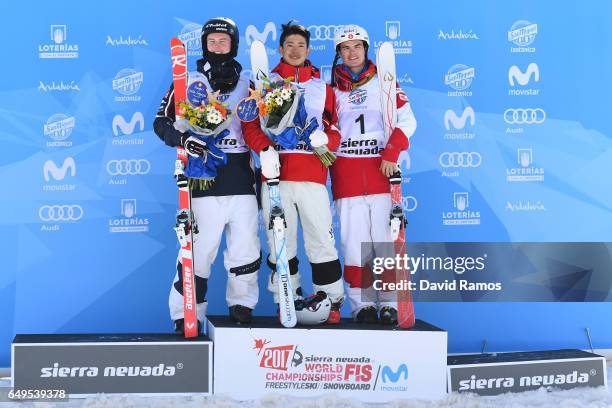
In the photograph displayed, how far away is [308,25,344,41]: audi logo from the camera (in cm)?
464

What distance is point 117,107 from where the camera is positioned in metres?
4.59

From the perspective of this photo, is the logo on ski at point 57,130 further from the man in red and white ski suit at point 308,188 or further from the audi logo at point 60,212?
the man in red and white ski suit at point 308,188

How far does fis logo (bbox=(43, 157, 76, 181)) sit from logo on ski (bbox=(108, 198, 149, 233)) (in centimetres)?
41

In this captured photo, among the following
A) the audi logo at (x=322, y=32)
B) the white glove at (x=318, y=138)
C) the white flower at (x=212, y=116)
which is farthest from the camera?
the audi logo at (x=322, y=32)

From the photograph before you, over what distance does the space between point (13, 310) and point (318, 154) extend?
238cm

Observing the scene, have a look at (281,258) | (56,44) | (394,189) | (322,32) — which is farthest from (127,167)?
(394,189)

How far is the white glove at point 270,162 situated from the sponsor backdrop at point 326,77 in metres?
1.17

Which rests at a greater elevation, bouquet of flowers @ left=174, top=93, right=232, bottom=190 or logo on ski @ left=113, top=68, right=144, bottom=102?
logo on ski @ left=113, top=68, right=144, bottom=102

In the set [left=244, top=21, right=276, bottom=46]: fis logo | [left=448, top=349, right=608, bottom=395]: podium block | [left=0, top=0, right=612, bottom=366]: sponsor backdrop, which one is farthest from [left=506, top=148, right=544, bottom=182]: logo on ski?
[left=244, top=21, right=276, bottom=46]: fis logo

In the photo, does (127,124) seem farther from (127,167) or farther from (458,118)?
(458,118)

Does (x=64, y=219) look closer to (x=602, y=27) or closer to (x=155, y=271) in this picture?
(x=155, y=271)

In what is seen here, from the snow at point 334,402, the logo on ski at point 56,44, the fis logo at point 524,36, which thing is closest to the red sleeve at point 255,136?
the snow at point 334,402

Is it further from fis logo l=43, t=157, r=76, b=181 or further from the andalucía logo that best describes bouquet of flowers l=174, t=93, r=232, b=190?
fis logo l=43, t=157, r=76, b=181

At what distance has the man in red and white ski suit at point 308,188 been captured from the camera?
152 inches
